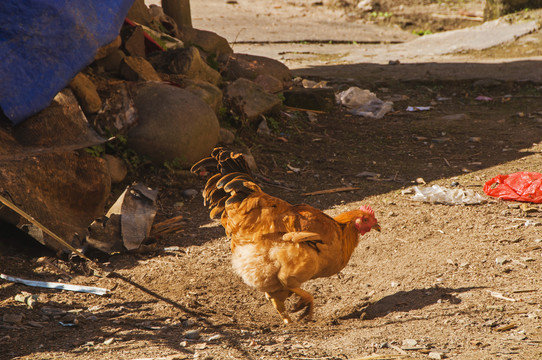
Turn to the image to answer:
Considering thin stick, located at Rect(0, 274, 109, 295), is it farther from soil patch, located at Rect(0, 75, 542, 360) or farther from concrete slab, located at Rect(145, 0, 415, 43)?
concrete slab, located at Rect(145, 0, 415, 43)

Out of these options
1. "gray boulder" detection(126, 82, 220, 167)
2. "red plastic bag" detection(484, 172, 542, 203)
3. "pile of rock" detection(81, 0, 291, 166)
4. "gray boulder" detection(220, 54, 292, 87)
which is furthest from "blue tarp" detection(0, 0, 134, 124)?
"red plastic bag" detection(484, 172, 542, 203)

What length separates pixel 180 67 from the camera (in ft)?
22.7

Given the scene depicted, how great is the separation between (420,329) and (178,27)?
6629mm

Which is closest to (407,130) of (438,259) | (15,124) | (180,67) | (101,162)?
(180,67)

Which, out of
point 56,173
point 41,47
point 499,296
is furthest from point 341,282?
point 41,47

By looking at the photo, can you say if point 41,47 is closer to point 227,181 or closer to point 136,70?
point 136,70

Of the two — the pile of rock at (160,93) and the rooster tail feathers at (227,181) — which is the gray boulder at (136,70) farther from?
the rooster tail feathers at (227,181)

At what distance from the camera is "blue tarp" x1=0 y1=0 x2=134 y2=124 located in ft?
15.2

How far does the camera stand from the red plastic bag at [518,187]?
512cm

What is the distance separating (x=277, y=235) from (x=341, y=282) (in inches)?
37.8

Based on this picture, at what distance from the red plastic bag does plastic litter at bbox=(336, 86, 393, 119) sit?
3.01m

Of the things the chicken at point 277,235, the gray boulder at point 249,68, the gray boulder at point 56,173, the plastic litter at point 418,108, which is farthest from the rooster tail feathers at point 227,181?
the plastic litter at point 418,108

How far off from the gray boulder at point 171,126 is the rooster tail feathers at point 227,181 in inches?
79.5

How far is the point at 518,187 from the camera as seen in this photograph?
523 centimetres
